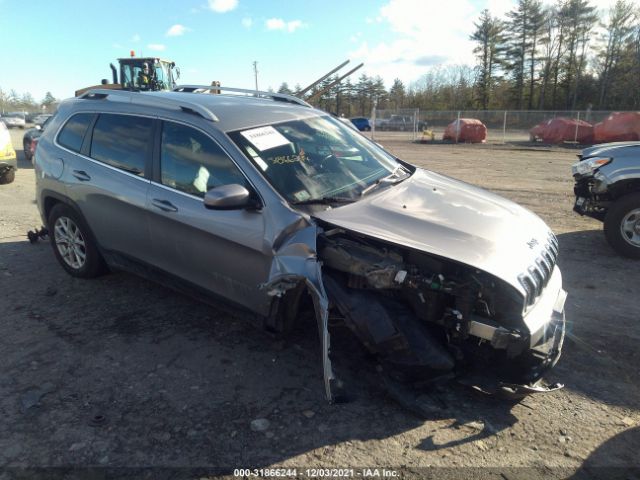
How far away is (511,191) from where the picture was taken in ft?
33.8

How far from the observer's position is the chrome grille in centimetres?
276

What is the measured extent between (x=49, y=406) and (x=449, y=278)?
8.65 ft

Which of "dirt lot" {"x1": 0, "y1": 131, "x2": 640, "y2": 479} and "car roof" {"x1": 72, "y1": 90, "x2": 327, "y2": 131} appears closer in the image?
"dirt lot" {"x1": 0, "y1": 131, "x2": 640, "y2": 479}

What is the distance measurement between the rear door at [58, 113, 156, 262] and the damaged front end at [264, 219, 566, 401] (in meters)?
1.61

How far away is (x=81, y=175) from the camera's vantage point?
4430 mm

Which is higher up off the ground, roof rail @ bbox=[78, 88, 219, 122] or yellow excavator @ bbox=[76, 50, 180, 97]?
yellow excavator @ bbox=[76, 50, 180, 97]

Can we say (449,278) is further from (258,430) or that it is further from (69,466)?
(69,466)

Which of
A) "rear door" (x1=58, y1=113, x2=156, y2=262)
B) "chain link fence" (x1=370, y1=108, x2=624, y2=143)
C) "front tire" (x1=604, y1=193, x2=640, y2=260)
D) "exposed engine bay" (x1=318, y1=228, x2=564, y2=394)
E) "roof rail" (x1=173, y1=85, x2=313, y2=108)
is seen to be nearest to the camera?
"exposed engine bay" (x1=318, y1=228, x2=564, y2=394)

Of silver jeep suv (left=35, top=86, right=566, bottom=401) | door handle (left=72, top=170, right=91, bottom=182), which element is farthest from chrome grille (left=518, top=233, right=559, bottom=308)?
door handle (left=72, top=170, right=91, bottom=182)

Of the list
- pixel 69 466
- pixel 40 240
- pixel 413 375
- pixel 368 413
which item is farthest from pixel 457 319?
pixel 40 240

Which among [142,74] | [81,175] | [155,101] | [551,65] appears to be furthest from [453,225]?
[551,65]

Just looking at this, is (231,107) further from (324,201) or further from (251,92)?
(324,201)

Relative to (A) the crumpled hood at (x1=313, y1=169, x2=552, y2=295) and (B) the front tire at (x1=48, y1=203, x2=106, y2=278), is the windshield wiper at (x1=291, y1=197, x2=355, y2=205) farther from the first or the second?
(B) the front tire at (x1=48, y1=203, x2=106, y2=278)

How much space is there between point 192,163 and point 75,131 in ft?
6.09
